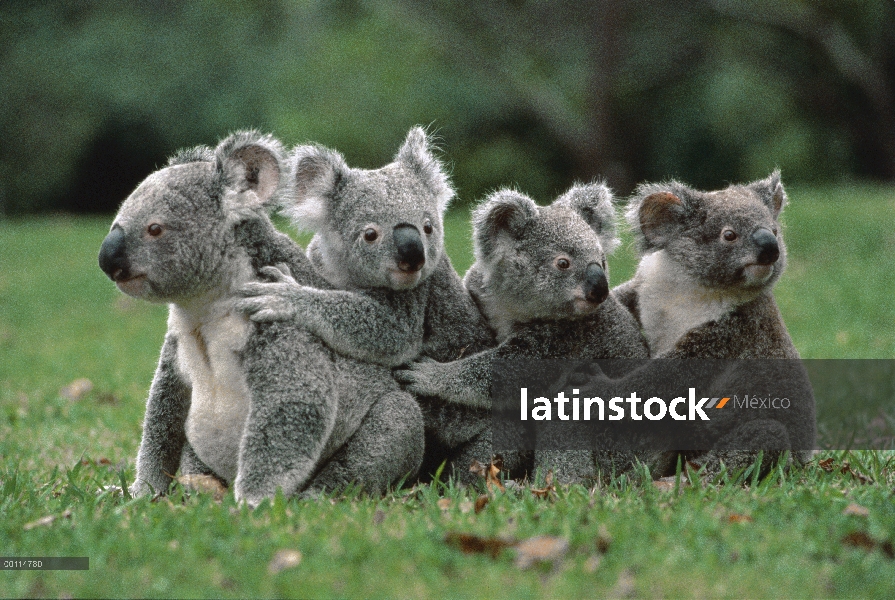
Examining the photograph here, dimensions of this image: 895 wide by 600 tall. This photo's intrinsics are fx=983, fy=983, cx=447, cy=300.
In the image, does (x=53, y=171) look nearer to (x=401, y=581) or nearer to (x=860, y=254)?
(x=860, y=254)

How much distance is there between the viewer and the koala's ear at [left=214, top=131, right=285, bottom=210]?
4.18 meters

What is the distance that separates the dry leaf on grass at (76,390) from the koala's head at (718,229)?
5.52 m

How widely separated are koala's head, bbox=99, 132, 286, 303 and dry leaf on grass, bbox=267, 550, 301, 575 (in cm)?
130

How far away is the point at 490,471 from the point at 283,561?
1438 mm

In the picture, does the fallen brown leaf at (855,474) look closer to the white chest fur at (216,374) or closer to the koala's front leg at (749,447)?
the koala's front leg at (749,447)

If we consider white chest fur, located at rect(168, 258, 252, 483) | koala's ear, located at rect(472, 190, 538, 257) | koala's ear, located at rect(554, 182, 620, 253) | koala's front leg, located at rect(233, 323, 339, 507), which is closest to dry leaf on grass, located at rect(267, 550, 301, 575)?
koala's front leg, located at rect(233, 323, 339, 507)

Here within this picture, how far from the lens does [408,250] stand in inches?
161

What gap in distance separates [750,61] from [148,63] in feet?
50.4

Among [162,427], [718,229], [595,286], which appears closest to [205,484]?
[162,427]

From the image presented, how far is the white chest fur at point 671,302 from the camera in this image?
4.66m

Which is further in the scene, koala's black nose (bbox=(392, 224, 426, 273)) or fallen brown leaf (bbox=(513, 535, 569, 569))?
koala's black nose (bbox=(392, 224, 426, 273))

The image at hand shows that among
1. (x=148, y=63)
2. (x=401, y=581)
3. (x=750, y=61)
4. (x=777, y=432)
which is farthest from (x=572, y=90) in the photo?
(x=401, y=581)

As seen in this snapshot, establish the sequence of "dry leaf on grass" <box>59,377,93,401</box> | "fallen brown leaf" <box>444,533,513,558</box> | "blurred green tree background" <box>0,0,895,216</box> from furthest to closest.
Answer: "blurred green tree background" <box>0,0,895,216</box>, "dry leaf on grass" <box>59,377,93,401</box>, "fallen brown leaf" <box>444,533,513,558</box>

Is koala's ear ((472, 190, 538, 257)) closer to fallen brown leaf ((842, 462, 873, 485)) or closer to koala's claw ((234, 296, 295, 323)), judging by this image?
koala's claw ((234, 296, 295, 323))
